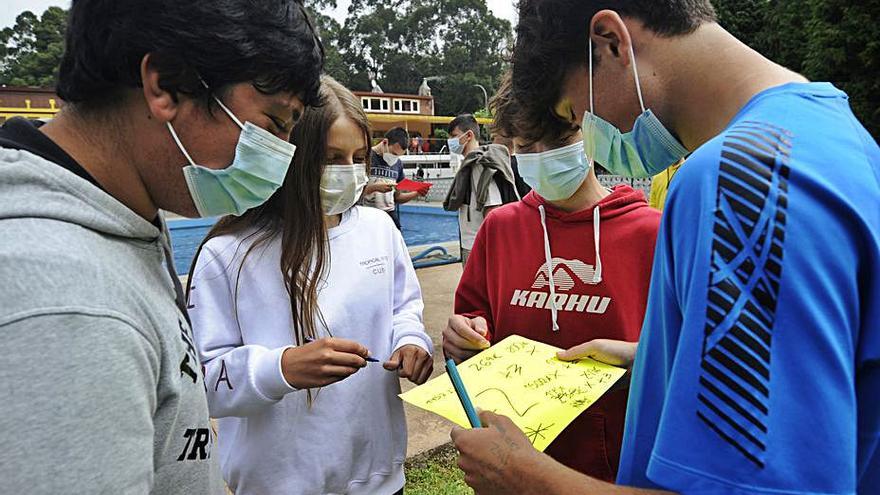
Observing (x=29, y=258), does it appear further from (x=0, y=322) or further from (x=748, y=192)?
(x=748, y=192)

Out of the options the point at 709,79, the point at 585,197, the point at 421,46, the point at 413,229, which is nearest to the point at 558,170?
the point at 585,197

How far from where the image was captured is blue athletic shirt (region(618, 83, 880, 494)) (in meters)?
0.65

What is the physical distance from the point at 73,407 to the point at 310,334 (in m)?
1.05

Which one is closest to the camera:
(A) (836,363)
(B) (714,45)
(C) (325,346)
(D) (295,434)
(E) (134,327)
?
(A) (836,363)

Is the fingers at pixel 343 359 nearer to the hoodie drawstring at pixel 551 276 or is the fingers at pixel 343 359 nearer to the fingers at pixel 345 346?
the fingers at pixel 345 346

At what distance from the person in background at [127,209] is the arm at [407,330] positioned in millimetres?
691

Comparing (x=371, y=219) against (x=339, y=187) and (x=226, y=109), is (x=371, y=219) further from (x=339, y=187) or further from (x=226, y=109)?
(x=226, y=109)

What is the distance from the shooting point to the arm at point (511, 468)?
851 millimetres

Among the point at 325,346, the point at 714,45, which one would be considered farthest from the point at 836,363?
the point at 325,346

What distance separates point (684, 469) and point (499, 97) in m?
1.41

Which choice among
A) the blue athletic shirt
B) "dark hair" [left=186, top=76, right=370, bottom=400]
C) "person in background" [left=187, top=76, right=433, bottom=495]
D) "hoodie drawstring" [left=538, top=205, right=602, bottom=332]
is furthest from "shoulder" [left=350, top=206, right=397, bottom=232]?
the blue athletic shirt

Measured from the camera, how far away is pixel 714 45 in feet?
3.42

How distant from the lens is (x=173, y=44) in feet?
3.15

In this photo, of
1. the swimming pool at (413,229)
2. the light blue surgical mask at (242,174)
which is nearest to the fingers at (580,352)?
the light blue surgical mask at (242,174)
